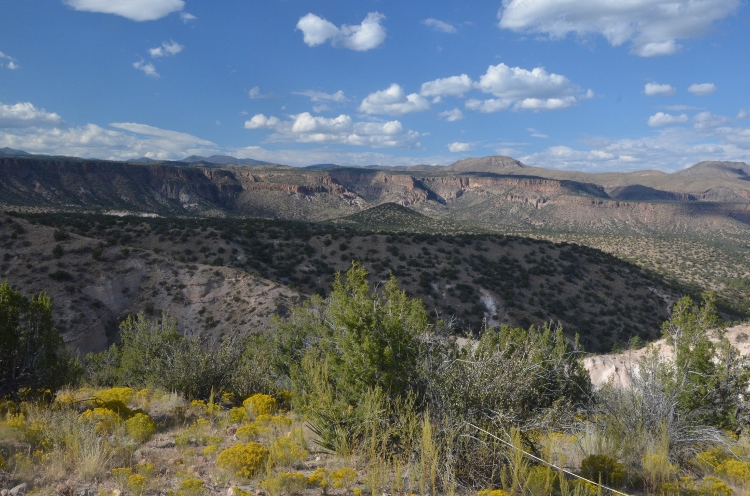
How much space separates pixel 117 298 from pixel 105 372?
60.5ft

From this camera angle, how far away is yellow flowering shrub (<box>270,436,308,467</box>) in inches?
212

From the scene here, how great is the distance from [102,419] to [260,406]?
2481mm

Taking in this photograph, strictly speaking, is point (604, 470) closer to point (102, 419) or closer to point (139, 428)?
point (139, 428)

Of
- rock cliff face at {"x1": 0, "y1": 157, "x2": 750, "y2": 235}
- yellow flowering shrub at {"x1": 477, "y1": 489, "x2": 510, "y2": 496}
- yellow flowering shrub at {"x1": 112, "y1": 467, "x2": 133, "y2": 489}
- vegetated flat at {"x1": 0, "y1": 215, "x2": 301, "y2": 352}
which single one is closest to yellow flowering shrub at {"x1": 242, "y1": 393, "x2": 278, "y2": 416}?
yellow flowering shrub at {"x1": 112, "y1": 467, "x2": 133, "y2": 489}

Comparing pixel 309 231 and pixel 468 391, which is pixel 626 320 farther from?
pixel 468 391

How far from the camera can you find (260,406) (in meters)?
7.92

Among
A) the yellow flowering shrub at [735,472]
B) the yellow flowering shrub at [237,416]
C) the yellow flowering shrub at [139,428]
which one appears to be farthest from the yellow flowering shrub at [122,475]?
the yellow flowering shrub at [735,472]

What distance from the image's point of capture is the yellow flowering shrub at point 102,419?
613cm

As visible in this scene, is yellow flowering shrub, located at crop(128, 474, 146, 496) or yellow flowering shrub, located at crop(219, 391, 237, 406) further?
yellow flowering shrub, located at crop(219, 391, 237, 406)

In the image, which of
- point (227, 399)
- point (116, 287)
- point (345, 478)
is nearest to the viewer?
point (345, 478)

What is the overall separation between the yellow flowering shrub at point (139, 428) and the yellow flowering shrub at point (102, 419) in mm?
221

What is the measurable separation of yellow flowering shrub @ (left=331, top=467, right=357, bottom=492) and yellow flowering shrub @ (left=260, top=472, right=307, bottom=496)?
345 mm

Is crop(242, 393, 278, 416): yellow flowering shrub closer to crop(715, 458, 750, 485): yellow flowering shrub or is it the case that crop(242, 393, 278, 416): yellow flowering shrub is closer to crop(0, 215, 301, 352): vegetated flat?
crop(715, 458, 750, 485): yellow flowering shrub

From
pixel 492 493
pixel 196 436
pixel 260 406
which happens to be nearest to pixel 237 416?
pixel 260 406
